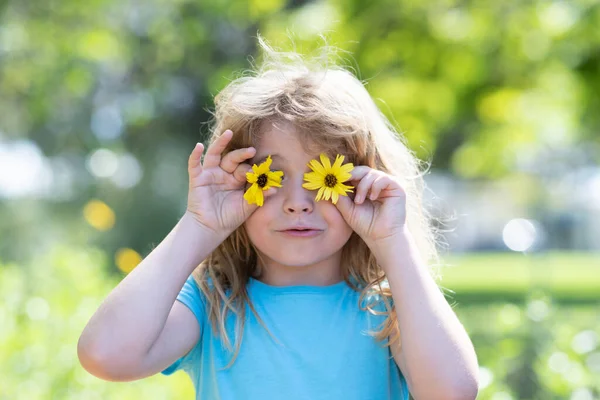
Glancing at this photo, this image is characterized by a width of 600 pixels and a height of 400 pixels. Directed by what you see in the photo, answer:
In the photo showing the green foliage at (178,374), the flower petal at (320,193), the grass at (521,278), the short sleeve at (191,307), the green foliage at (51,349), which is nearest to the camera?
the flower petal at (320,193)

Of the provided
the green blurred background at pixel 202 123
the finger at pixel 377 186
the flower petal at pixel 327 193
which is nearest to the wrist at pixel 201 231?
the flower petal at pixel 327 193

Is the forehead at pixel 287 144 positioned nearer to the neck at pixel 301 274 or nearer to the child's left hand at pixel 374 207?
the child's left hand at pixel 374 207

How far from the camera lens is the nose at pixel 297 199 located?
205cm

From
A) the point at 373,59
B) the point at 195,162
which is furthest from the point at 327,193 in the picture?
the point at 373,59

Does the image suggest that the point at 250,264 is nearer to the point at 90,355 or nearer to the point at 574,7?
the point at 90,355

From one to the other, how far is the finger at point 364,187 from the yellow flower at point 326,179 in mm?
43

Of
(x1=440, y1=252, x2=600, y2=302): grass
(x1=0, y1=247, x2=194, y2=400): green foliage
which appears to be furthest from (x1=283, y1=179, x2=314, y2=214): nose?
(x1=440, y1=252, x2=600, y2=302): grass

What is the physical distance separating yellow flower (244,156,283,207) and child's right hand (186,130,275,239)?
6 centimetres

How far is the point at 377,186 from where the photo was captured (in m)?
2.08

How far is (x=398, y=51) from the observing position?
817 cm

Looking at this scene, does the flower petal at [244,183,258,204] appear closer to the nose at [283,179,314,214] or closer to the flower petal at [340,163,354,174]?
the nose at [283,179,314,214]

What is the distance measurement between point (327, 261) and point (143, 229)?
9882 mm

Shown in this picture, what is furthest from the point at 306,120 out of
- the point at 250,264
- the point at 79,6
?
the point at 79,6

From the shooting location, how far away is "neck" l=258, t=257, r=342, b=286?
219cm
